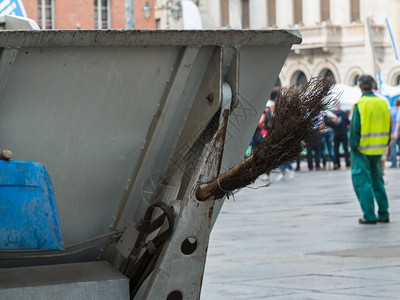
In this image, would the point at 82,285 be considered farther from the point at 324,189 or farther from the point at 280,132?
the point at 324,189

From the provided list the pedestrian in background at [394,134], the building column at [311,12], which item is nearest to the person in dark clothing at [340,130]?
the pedestrian in background at [394,134]

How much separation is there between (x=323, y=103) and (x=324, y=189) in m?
16.4

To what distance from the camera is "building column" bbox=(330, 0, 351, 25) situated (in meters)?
60.6

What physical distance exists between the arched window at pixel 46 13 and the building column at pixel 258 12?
11.9 metres

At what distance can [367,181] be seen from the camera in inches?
509

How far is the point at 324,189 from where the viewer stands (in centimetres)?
2070

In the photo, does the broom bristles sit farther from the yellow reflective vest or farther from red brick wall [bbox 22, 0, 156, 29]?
red brick wall [bbox 22, 0, 156, 29]

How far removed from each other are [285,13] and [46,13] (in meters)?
13.6

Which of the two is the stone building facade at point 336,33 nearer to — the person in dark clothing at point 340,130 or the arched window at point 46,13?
the arched window at point 46,13

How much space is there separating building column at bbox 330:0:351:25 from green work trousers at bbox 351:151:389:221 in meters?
48.3

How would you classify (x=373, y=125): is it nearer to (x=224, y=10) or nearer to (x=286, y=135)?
(x=286, y=135)

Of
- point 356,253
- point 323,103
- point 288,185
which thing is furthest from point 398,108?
point 323,103

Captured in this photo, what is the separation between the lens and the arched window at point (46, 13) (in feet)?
194

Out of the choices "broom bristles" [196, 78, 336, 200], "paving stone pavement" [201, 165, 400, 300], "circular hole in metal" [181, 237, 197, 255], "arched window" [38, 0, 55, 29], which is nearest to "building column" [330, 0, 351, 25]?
"arched window" [38, 0, 55, 29]
